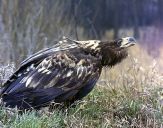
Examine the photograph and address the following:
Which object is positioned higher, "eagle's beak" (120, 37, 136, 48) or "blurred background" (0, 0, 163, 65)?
"blurred background" (0, 0, 163, 65)

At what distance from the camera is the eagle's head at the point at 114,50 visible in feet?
23.0

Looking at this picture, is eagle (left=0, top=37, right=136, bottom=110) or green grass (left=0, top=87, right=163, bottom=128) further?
eagle (left=0, top=37, right=136, bottom=110)

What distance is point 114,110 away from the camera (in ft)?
22.7

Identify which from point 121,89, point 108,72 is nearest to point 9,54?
point 108,72

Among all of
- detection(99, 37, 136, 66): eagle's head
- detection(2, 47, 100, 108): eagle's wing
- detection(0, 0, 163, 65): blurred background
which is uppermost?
detection(0, 0, 163, 65): blurred background

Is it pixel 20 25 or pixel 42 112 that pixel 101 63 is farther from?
pixel 20 25

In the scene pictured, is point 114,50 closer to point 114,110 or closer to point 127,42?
point 127,42

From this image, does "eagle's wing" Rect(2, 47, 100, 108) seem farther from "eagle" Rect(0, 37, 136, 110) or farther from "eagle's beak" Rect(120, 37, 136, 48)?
"eagle's beak" Rect(120, 37, 136, 48)

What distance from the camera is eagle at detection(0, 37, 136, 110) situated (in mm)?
6531

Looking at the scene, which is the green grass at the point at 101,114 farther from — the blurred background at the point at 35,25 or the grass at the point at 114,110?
the blurred background at the point at 35,25

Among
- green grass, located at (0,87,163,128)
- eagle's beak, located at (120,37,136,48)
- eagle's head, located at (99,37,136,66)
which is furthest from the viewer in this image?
eagle's beak, located at (120,37,136,48)

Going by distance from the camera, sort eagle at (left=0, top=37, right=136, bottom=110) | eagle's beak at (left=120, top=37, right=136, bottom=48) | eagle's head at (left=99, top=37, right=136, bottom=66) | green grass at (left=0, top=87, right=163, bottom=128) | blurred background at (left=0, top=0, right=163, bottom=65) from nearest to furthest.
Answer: green grass at (left=0, top=87, right=163, bottom=128)
eagle at (left=0, top=37, right=136, bottom=110)
eagle's head at (left=99, top=37, right=136, bottom=66)
eagle's beak at (left=120, top=37, right=136, bottom=48)
blurred background at (left=0, top=0, right=163, bottom=65)

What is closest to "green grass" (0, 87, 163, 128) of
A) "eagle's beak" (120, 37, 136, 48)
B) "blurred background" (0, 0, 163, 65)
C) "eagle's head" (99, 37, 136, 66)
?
"eagle's head" (99, 37, 136, 66)

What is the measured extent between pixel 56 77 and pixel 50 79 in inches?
2.7
